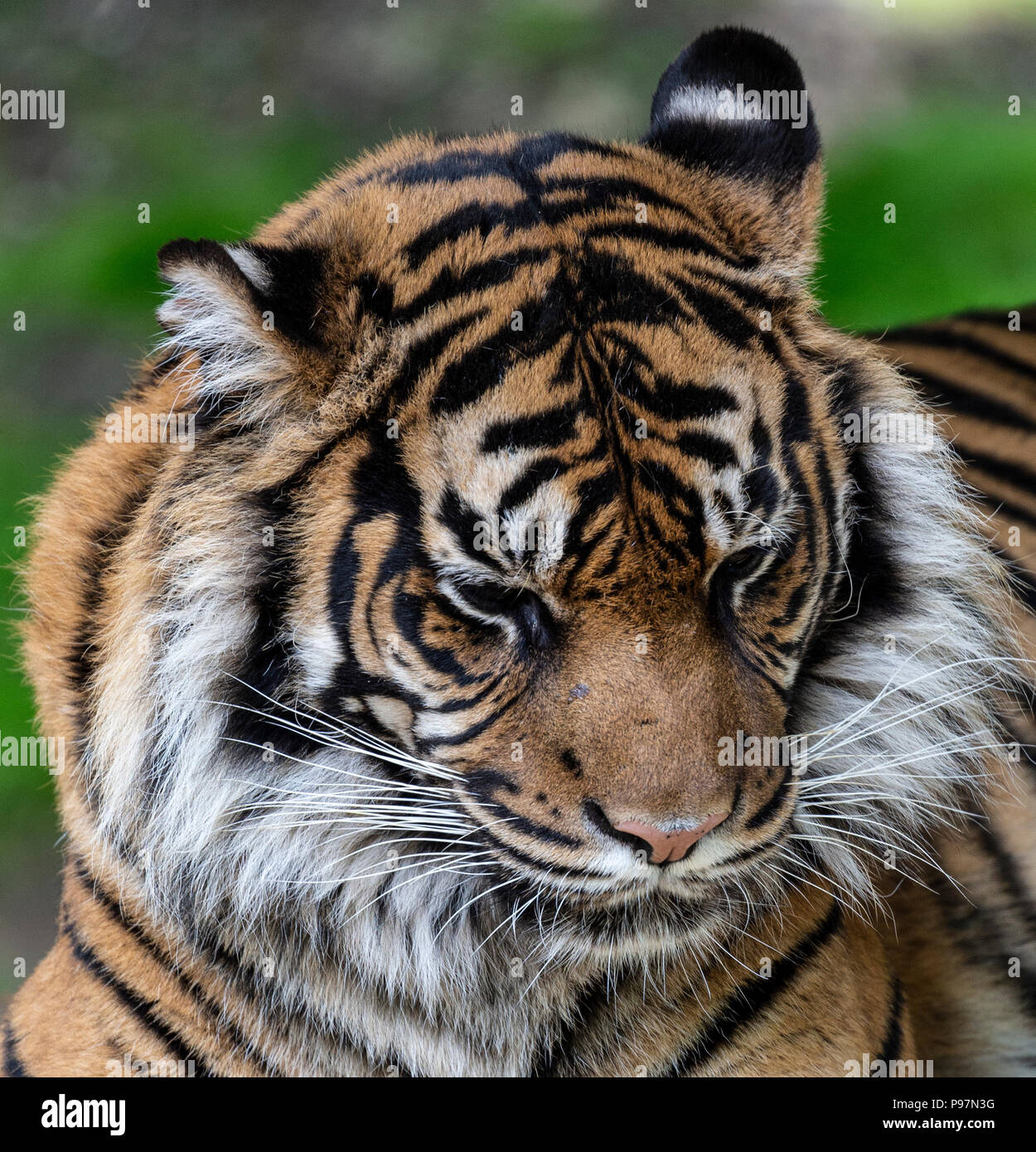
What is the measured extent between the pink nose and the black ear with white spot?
3.01 feet

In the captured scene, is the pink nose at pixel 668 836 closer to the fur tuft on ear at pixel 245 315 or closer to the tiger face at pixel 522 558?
Answer: the tiger face at pixel 522 558

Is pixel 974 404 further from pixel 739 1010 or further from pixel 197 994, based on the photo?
pixel 197 994

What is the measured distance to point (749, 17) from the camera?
551cm

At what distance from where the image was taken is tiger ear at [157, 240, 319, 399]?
1.47 metres

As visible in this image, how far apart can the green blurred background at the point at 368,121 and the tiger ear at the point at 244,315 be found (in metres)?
2.97

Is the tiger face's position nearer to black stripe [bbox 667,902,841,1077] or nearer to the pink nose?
the pink nose

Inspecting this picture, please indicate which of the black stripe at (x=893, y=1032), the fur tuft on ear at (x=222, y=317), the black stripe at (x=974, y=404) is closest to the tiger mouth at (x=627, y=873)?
the black stripe at (x=893, y=1032)

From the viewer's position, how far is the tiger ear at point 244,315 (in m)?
1.47

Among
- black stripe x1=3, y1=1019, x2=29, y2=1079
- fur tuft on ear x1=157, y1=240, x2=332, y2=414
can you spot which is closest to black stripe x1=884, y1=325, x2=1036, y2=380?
fur tuft on ear x1=157, y1=240, x2=332, y2=414

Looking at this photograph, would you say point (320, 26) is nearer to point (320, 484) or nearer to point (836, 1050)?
point (320, 484)

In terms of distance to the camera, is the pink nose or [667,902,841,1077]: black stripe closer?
the pink nose

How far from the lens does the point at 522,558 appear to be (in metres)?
1.46
